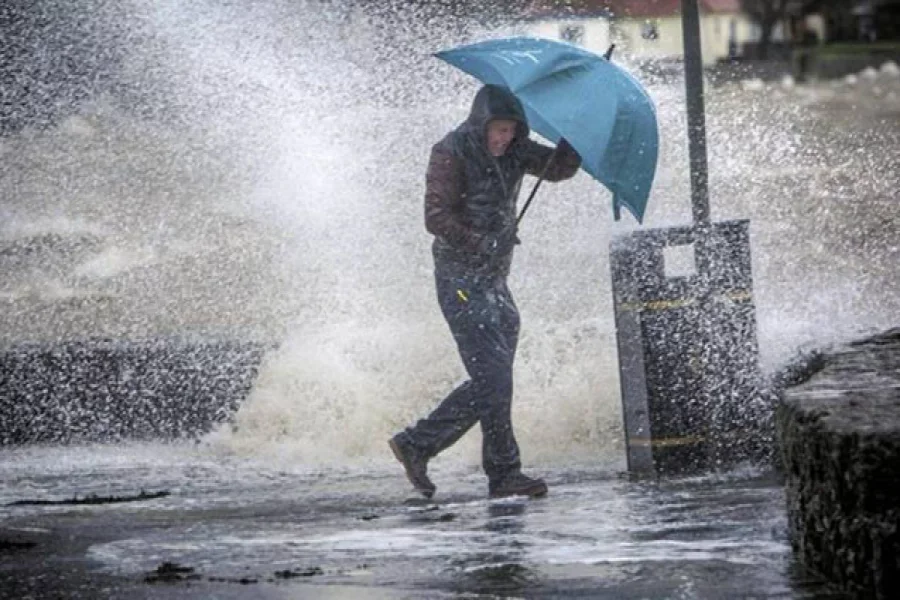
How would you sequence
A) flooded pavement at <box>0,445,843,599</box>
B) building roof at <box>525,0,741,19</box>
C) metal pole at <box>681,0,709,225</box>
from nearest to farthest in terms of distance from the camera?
1. flooded pavement at <box>0,445,843,599</box>
2. metal pole at <box>681,0,709,225</box>
3. building roof at <box>525,0,741,19</box>

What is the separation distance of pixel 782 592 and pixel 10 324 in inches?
435

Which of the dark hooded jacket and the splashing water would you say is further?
the splashing water

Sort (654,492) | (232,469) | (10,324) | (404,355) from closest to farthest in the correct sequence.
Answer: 1. (654,492)
2. (232,469)
3. (404,355)
4. (10,324)

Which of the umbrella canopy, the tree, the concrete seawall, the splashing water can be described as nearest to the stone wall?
the splashing water

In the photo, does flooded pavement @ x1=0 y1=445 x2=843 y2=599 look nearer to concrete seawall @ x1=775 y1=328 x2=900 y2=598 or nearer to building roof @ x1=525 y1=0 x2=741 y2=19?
concrete seawall @ x1=775 y1=328 x2=900 y2=598

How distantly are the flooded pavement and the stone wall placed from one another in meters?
1.36

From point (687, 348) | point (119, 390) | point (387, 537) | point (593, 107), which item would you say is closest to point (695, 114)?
point (687, 348)

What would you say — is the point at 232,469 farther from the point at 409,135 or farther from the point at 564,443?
the point at 409,135

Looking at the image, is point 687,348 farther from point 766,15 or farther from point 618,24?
point 766,15

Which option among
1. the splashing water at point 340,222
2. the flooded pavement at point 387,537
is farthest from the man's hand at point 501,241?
the splashing water at point 340,222

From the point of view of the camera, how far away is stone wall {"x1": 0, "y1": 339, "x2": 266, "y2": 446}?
39.9ft

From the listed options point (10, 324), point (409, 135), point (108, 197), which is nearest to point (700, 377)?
point (10, 324)

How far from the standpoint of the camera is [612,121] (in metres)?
9.17

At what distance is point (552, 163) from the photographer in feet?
30.9
